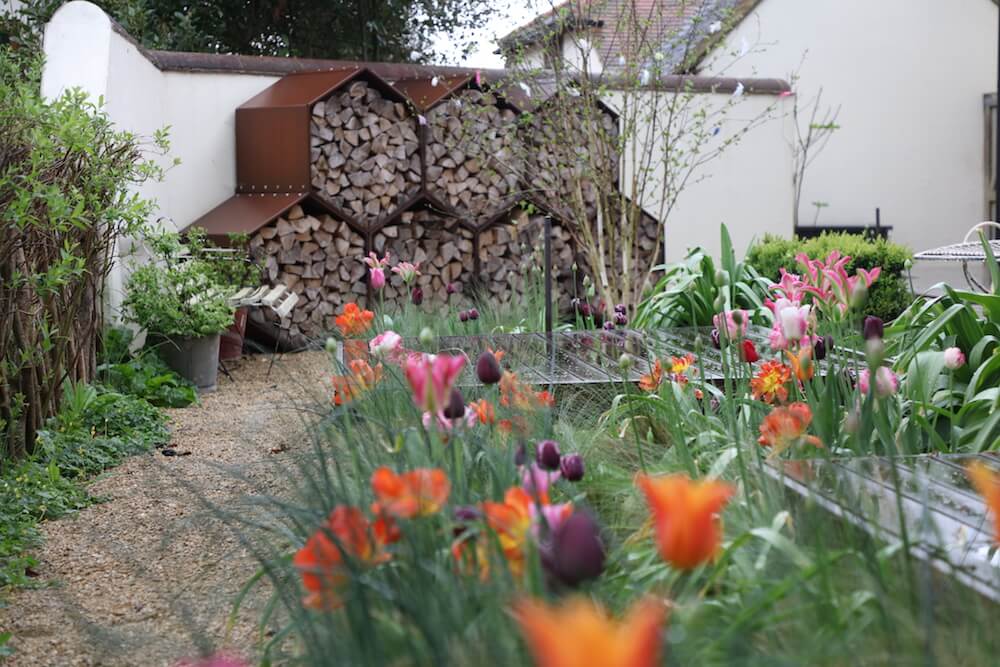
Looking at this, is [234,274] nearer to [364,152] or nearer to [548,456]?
[364,152]

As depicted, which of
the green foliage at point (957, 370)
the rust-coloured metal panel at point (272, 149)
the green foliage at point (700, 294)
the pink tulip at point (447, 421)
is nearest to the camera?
the pink tulip at point (447, 421)

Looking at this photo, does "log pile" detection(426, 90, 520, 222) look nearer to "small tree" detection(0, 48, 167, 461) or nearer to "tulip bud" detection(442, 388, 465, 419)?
"small tree" detection(0, 48, 167, 461)

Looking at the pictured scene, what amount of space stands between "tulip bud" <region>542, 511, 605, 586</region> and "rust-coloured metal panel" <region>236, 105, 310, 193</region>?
20.3ft

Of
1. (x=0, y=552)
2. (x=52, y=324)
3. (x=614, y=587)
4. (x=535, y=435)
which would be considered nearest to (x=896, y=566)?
(x=614, y=587)

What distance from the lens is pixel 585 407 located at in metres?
3.01

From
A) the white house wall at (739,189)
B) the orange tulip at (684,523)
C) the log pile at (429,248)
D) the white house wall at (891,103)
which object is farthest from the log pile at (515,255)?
the orange tulip at (684,523)

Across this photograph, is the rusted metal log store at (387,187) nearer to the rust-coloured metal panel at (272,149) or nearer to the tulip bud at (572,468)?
the rust-coloured metal panel at (272,149)

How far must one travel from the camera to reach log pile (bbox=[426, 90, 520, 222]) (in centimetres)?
749

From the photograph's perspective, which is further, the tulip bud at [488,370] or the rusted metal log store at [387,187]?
the rusted metal log store at [387,187]

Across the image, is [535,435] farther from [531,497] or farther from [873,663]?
[873,663]

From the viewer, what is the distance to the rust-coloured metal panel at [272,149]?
701 cm

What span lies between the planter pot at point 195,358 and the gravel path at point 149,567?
152cm

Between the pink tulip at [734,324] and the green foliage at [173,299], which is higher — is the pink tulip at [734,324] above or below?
above

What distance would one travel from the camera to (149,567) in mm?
2713
